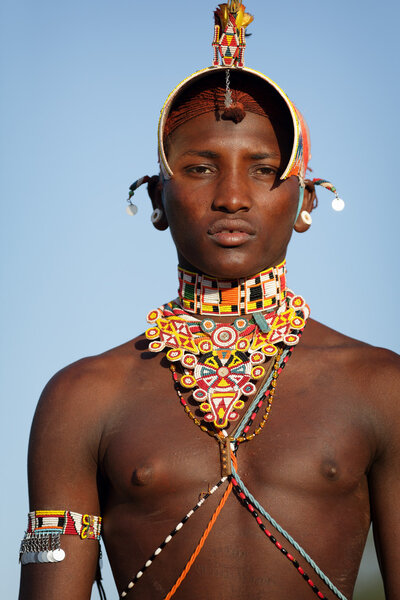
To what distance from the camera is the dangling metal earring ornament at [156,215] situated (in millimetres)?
5164

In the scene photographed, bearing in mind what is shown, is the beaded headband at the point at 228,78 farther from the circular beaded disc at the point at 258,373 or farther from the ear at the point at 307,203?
the circular beaded disc at the point at 258,373

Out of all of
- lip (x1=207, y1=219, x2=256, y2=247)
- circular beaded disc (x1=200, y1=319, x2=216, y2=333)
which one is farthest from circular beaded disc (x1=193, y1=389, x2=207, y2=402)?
lip (x1=207, y1=219, x2=256, y2=247)

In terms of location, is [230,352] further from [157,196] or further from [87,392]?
[157,196]

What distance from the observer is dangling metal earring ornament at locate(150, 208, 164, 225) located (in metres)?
5.16

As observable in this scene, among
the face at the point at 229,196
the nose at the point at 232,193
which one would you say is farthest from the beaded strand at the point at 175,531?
the nose at the point at 232,193

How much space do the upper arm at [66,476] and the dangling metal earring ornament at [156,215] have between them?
3.15ft

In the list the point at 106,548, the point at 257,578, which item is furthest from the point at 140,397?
the point at 257,578

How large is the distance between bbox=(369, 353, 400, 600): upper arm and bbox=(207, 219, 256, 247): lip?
3.31 feet

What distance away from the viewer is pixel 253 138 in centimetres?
479

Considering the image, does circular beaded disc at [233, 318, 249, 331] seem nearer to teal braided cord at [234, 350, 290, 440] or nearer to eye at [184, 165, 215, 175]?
teal braided cord at [234, 350, 290, 440]

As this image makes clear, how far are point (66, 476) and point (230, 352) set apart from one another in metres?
1.02

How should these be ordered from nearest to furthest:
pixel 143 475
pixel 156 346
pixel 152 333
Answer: pixel 143 475
pixel 156 346
pixel 152 333

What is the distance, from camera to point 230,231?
15.3 feet

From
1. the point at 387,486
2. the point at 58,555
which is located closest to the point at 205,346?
the point at 387,486
